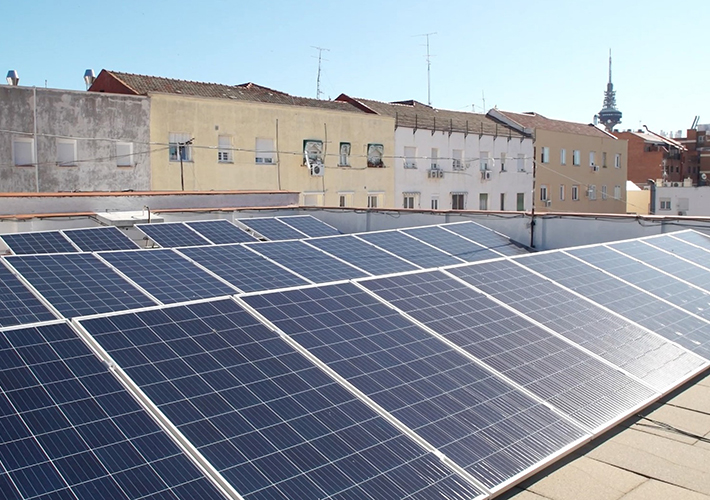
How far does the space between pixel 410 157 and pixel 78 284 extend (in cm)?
4122

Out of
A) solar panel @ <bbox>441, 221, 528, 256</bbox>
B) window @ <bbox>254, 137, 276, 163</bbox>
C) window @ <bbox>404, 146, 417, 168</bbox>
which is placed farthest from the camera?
window @ <bbox>404, 146, 417, 168</bbox>

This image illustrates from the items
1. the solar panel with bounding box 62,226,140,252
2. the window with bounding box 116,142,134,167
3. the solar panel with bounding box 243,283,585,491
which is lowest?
the solar panel with bounding box 243,283,585,491

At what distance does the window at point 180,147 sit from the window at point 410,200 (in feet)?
58.8

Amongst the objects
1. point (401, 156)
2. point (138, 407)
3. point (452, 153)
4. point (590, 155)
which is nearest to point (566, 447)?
point (138, 407)

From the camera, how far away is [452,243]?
735 inches

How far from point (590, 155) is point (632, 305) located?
62461 mm

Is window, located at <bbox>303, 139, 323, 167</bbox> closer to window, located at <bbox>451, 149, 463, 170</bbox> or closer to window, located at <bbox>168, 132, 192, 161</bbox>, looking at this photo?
window, located at <bbox>168, 132, 192, 161</bbox>

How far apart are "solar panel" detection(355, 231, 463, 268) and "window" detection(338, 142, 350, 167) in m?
28.1

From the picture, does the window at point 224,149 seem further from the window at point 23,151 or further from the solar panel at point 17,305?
the solar panel at point 17,305

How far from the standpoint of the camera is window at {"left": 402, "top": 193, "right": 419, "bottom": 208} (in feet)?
169

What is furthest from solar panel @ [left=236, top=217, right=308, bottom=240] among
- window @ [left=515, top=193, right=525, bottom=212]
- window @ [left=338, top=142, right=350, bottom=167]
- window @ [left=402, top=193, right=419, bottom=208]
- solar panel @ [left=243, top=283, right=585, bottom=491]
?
window @ [left=515, top=193, right=525, bottom=212]

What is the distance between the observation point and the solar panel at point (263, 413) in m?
5.18

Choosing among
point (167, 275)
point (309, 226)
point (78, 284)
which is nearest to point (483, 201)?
point (309, 226)

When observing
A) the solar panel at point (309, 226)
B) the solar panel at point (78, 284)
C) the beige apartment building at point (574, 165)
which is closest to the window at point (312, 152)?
the solar panel at point (309, 226)
